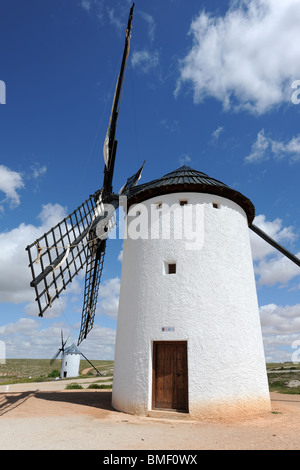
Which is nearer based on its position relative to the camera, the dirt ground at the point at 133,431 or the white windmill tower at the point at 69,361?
the dirt ground at the point at 133,431

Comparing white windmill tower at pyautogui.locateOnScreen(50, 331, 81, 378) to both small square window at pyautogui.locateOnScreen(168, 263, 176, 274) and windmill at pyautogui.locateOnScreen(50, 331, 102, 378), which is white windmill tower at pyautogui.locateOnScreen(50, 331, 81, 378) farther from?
small square window at pyautogui.locateOnScreen(168, 263, 176, 274)

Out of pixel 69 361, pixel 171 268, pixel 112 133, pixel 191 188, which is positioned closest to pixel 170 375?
pixel 171 268

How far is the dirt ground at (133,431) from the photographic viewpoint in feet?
18.4

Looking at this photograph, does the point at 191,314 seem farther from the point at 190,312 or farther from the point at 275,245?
the point at 275,245

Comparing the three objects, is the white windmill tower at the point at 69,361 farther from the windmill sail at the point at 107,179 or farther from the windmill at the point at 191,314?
the windmill at the point at 191,314

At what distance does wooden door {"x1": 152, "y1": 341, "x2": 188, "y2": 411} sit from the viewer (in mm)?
9133

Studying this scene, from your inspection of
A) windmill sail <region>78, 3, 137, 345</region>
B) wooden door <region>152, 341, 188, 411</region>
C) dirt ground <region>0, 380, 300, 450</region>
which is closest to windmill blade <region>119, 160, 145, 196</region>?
windmill sail <region>78, 3, 137, 345</region>

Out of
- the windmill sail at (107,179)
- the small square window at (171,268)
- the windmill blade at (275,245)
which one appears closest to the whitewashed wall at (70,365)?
the windmill sail at (107,179)

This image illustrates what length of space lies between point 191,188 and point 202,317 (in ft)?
15.7

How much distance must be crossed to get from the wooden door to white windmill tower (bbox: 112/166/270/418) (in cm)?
3

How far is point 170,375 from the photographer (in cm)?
944

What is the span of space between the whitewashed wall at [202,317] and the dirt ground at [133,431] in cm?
66
